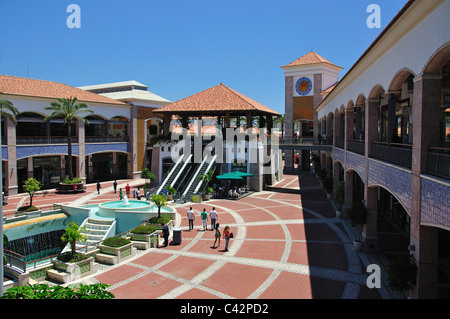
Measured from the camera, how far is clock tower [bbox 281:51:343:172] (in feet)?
165

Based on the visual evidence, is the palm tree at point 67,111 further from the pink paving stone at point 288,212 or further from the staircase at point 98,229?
the pink paving stone at point 288,212

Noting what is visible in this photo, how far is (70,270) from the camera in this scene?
46.2 feet

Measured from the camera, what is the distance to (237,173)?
3158 centimetres

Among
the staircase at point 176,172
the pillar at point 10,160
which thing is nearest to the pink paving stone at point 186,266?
the staircase at point 176,172

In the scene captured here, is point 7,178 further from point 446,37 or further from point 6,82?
point 446,37

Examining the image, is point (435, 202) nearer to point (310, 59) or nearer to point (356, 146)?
point (356, 146)

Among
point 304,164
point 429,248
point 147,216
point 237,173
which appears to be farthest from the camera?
point 304,164

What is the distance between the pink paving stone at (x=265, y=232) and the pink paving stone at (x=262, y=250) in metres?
0.89

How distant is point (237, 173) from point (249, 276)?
18.5m

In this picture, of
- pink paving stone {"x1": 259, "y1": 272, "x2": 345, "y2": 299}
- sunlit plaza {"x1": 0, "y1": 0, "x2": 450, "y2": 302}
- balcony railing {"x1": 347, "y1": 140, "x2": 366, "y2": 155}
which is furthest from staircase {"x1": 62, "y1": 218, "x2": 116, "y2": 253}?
balcony railing {"x1": 347, "y1": 140, "x2": 366, "y2": 155}

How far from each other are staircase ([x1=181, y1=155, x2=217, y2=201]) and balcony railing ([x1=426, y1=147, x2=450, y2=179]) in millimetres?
22107
